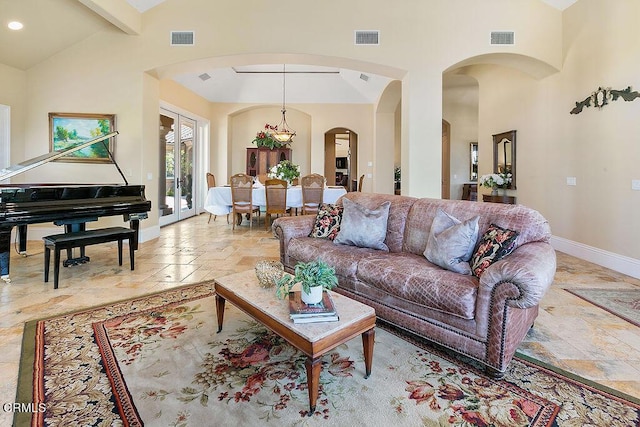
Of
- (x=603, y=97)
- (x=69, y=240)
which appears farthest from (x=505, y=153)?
(x=69, y=240)

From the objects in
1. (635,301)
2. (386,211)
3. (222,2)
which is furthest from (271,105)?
(635,301)

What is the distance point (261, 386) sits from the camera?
70.4 inches

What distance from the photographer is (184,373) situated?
1.91 m

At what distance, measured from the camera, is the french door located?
7.28 metres

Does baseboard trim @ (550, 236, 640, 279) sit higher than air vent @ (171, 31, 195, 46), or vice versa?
air vent @ (171, 31, 195, 46)

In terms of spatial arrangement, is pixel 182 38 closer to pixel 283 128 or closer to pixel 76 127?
pixel 76 127

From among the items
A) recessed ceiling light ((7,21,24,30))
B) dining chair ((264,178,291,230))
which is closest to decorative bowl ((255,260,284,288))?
dining chair ((264,178,291,230))

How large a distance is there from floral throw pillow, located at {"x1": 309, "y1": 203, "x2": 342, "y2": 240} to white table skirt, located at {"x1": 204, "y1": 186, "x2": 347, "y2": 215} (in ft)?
10.6

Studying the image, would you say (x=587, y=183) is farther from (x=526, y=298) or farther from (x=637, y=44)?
(x=526, y=298)

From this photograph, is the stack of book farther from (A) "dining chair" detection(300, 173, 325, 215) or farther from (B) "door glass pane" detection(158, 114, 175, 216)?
(B) "door glass pane" detection(158, 114, 175, 216)

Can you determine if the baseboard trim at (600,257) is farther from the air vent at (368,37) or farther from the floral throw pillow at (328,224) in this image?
the air vent at (368,37)

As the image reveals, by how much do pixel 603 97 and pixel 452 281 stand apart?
13.4 ft

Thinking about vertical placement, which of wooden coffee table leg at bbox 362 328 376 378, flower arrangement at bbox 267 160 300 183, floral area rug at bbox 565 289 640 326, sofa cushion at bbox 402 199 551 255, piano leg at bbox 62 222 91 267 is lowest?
floral area rug at bbox 565 289 640 326

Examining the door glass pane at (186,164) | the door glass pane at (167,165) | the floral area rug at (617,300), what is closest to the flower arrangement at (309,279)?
the floral area rug at (617,300)
